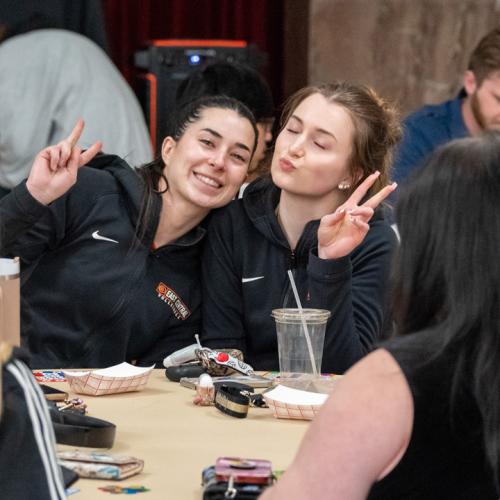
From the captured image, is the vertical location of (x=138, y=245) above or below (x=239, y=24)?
below

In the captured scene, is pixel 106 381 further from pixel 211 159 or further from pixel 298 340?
pixel 211 159

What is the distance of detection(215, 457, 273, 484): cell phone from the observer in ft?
4.91

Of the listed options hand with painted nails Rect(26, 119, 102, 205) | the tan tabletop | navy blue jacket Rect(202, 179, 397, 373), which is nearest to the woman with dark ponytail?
the tan tabletop

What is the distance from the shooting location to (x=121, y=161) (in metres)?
2.83

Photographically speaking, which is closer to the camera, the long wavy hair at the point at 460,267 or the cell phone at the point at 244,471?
the long wavy hair at the point at 460,267

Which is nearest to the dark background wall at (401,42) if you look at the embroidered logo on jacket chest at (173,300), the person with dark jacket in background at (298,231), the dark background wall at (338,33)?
the dark background wall at (338,33)

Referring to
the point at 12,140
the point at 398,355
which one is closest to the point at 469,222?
the point at 398,355

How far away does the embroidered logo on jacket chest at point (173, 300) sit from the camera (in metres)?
2.69

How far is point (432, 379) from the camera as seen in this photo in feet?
4.28

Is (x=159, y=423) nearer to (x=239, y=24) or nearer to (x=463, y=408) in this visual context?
(x=463, y=408)

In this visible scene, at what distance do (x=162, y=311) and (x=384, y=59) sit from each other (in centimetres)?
291

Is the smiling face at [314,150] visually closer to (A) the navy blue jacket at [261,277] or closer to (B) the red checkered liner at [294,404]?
(A) the navy blue jacket at [261,277]

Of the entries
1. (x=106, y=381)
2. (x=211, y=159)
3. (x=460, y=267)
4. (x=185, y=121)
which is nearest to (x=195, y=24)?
(x=185, y=121)

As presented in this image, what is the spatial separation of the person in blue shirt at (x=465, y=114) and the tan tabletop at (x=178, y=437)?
176cm
